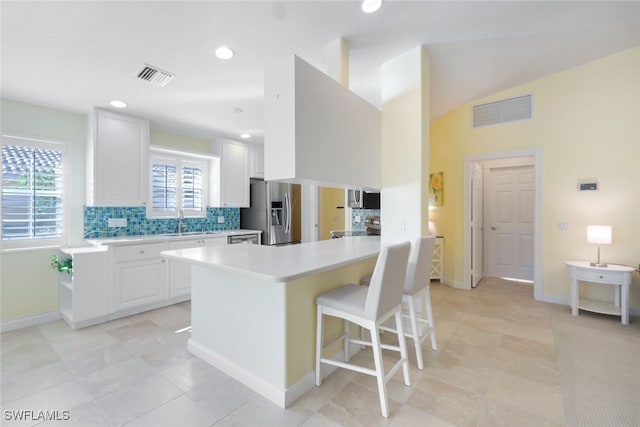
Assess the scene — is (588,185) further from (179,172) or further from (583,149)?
(179,172)

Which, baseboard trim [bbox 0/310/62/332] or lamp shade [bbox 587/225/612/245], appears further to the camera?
lamp shade [bbox 587/225/612/245]

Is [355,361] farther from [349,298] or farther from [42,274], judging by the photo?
[42,274]

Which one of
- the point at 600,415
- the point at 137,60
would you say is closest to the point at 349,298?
the point at 600,415

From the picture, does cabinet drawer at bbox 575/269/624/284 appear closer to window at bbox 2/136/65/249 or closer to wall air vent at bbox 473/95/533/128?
wall air vent at bbox 473/95/533/128

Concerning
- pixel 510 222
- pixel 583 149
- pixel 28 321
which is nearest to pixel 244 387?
pixel 28 321

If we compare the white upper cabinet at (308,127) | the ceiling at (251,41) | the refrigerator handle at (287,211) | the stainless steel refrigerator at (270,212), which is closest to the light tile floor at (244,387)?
the white upper cabinet at (308,127)

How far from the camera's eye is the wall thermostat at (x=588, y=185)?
3.41 metres

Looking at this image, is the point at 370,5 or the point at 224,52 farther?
the point at 224,52

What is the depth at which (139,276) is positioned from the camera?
3.43 meters

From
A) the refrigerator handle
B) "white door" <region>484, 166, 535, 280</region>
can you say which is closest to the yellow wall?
"white door" <region>484, 166, 535, 280</region>

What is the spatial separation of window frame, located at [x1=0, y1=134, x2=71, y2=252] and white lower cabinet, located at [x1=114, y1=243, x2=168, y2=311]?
0.80 metres

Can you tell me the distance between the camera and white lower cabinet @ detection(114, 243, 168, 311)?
328 centimetres

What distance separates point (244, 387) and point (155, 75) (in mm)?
2791

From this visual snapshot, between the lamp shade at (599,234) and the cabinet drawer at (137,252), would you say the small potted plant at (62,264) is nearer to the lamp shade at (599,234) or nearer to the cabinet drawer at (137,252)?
the cabinet drawer at (137,252)
